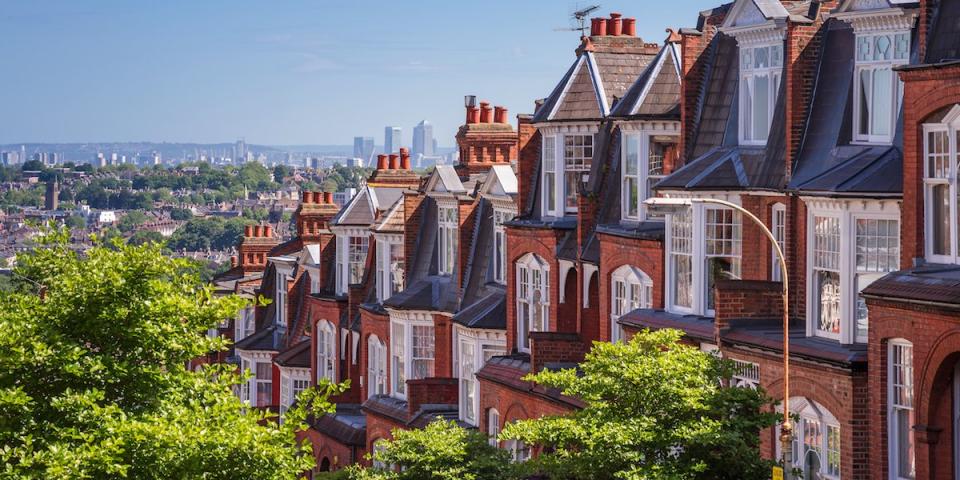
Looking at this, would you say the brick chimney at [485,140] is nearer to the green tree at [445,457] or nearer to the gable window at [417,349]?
the gable window at [417,349]

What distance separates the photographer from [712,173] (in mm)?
40188

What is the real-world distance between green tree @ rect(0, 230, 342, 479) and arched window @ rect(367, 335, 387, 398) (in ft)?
80.3

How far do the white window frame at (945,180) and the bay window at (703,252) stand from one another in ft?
26.8

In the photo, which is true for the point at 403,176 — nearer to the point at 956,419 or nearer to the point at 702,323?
the point at 702,323

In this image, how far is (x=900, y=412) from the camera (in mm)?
32406

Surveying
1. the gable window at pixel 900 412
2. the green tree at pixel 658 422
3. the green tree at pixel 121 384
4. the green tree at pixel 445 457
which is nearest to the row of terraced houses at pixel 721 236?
the gable window at pixel 900 412

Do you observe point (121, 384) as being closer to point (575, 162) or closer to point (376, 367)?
point (575, 162)

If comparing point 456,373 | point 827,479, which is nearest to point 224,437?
point 827,479

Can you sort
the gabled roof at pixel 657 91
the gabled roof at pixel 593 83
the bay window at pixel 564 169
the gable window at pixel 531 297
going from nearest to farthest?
the gabled roof at pixel 657 91
the gabled roof at pixel 593 83
the bay window at pixel 564 169
the gable window at pixel 531 297

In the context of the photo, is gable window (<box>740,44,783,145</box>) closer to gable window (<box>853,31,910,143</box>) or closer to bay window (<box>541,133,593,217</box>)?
gable window (<box>853,31,910,143</box>)

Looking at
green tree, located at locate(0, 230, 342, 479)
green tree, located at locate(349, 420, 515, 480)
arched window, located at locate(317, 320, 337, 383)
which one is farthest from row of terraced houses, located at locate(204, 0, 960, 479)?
green tree, located at locate(0, 230, 342, 479)

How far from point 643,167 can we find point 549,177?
5.49 m

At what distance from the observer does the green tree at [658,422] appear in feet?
107

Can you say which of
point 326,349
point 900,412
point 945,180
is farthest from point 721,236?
point 326,349
